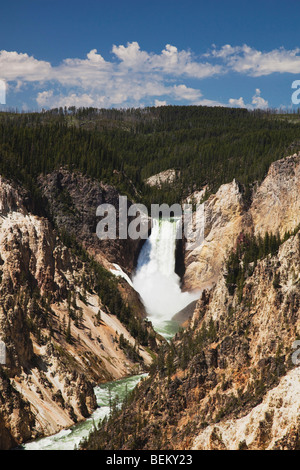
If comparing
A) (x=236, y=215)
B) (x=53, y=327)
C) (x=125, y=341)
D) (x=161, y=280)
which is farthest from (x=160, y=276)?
(x=53, y=327)

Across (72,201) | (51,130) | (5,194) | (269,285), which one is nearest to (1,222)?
(5,194)

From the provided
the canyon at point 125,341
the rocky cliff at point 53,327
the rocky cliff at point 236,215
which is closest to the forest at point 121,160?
the rocky cliff at point 236,215

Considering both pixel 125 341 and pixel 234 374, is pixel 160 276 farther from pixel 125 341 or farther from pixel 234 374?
pixel 234 374

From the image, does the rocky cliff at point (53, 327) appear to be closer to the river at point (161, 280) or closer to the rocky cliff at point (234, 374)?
the river at point (161, 280)

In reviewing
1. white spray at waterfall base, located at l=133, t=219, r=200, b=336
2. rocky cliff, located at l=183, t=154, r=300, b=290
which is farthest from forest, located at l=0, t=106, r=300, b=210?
white spray at waterfall base, located at l=133, t=219, r=200, b=336

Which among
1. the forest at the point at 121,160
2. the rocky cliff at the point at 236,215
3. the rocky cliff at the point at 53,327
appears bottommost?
the rocky cliff at the point at 53,327

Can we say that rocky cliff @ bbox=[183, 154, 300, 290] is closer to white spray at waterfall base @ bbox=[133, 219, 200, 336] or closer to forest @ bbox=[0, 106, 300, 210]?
white spray at waterfall base @ bbox=[133, 219, 200, 336]

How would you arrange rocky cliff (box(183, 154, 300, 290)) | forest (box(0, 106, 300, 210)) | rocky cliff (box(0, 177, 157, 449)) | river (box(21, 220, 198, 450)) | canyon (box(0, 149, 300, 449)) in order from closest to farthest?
canyon (box(0, 149, 300, 449)) → rocky cliff (box(0, 177, 157, 449)) → river (box(21, 220, 198, 450)) → forest (box(0, 106, 300, 210)) → rocky cliff (box(183, 154, 300, 290))

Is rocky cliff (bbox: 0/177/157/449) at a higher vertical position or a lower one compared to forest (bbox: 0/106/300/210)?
lower

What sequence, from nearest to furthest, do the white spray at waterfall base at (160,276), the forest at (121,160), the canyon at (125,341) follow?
the canyon at (125,341) < the forest at (121,160) < the white spray at waterfall base at (160,276)

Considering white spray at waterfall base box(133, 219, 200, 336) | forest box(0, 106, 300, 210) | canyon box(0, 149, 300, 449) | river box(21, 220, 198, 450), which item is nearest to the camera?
canyon box(0, 149, 300, 449)
